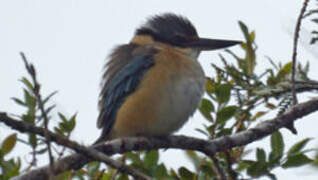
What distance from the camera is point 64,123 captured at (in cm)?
312

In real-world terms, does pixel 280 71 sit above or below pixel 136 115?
above

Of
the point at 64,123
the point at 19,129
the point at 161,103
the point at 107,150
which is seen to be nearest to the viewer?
the point at 19,129

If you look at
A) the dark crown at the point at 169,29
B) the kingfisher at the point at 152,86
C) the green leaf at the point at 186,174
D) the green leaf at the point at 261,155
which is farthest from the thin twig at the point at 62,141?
the dark crown at the point at 169,29

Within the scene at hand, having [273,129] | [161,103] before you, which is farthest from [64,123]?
[273,129]

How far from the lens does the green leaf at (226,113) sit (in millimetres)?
3209

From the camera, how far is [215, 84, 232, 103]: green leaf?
10.7 feet

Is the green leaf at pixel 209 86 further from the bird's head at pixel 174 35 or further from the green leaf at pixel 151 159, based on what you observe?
the bird's head at pixel 174 35

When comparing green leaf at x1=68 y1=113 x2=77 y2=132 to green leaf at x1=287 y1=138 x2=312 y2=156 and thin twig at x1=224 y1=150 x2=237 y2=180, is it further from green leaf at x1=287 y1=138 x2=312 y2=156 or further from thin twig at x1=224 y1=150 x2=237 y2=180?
green leaf at x1=287 y1=138 x2=312 y2=156

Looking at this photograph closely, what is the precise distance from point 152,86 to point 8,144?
2.92 ft

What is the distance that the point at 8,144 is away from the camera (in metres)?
3.01

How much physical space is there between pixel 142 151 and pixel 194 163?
0.96 ft

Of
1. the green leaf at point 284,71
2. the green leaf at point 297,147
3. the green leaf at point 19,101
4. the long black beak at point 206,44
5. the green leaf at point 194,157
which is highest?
the long black beak at point 206,44

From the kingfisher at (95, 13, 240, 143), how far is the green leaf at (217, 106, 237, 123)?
284mm

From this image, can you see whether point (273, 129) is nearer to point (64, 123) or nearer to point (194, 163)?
point (194, 163)
